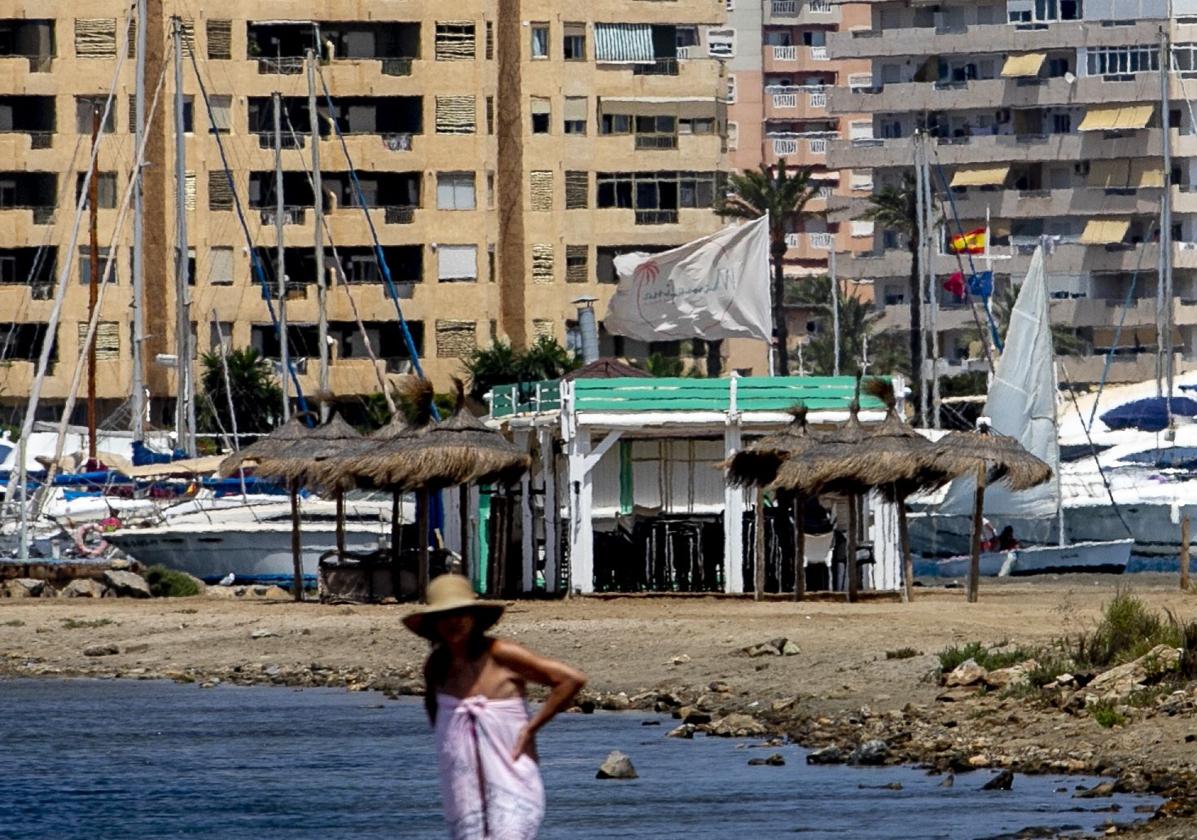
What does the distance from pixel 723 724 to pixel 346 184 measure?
6013 cm

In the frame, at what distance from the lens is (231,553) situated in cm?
4762

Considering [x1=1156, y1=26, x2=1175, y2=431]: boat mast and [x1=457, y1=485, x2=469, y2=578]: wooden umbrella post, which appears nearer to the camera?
[x1=457, y1=485, x2=469, y2=578]: wooden umbrella post

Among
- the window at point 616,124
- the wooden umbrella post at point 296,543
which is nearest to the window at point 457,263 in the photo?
the window at point 616,124

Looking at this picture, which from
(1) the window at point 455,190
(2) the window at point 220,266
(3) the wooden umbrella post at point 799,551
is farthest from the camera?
(1) the window at point 455,190

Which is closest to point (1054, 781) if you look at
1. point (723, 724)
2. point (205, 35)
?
point (723, 724)

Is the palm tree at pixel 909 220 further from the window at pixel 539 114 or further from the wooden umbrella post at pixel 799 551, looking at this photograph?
the wooden umbrella post at pixel 799 551

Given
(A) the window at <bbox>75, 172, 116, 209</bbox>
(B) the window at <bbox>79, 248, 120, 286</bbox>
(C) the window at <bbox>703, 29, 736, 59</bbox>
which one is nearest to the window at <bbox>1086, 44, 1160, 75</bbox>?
(C) the window at <bbox>703, 29, 736, 59</bbox>

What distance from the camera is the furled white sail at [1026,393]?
5012 cm

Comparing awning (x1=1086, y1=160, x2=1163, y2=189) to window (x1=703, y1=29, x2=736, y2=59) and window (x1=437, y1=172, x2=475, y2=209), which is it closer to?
window (x1=703, y1=29, x2=736, y2=59)

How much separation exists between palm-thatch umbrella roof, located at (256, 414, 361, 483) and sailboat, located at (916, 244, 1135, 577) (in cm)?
1651

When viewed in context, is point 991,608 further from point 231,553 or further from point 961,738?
point 231,553

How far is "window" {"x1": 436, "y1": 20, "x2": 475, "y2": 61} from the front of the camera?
80.1 meters

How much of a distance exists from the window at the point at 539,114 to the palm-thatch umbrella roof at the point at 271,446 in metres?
45.6

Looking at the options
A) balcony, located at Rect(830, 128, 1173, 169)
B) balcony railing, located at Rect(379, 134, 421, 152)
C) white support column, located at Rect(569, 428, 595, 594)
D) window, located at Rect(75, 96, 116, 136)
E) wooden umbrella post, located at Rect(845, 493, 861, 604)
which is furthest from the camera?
balcony, located at Rect(830, 128, 1173, 169)
